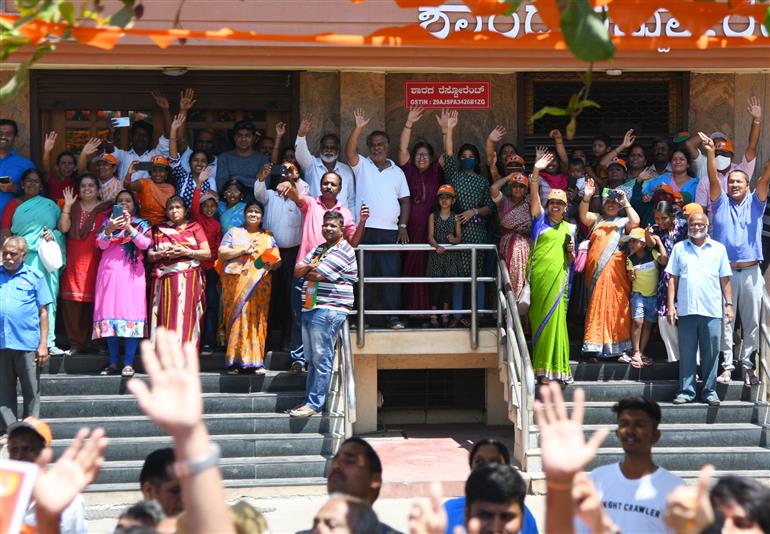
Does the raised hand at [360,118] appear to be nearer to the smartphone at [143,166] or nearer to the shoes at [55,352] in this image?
the smartphone at [143,166]

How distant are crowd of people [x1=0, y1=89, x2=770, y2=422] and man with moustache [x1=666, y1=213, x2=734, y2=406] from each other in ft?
0.05

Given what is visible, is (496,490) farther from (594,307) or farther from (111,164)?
(111,164)

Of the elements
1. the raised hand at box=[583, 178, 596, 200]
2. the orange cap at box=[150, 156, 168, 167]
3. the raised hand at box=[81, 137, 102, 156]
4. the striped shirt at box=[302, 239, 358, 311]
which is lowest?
the striped shirt at box=[302, 239, 358, 311]

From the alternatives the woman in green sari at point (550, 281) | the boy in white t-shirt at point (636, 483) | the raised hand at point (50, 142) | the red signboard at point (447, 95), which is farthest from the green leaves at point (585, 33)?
the raised hand at point (50, 142)

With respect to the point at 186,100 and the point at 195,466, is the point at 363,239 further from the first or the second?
the point at 195,466

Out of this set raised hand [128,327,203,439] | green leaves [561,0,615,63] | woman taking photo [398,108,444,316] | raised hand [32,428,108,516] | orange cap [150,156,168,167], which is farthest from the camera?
woman taking photo [398,108,444,316]

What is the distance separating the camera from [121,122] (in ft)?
40.6

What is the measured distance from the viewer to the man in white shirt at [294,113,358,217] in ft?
37.2

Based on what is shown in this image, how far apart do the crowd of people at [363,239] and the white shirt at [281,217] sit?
2cm

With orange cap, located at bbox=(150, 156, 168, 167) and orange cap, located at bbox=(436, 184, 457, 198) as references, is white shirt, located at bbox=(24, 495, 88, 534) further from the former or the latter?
orange cap, located at bbox=(436, 184, 457, 198)

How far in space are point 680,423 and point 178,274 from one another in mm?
4656

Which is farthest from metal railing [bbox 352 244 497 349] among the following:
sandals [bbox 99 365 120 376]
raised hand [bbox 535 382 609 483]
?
raised hand [bbox 535 382 609 483]

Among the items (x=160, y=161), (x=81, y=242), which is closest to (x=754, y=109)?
(x=160, y=161)

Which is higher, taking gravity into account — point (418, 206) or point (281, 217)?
point (418, 206)
